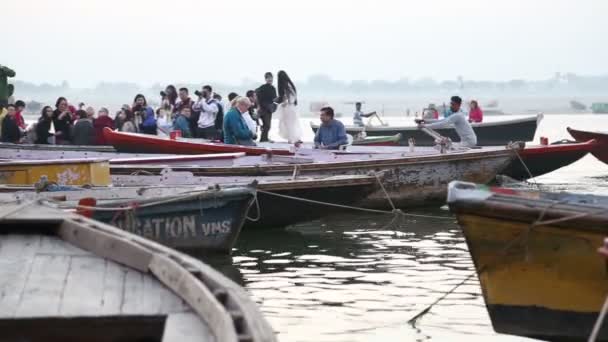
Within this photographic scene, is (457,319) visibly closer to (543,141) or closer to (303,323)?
(303,323)

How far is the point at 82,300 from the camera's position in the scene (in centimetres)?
652

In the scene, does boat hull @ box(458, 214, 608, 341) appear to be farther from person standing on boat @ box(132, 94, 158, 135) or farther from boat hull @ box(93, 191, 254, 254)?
person standing on boat @ box(132, 94, 158, 135)

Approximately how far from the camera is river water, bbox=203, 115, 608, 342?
9812mm

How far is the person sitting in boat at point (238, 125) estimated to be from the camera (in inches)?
730

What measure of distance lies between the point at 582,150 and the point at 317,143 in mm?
4295

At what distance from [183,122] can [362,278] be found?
12.1m

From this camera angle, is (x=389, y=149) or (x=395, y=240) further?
(x=389, y=149)

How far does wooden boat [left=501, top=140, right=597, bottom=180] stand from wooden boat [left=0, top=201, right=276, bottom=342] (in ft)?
40.9

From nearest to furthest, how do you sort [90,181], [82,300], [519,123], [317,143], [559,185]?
[82,300] → [90,181] → [317,143] → [559,185] → [519,123]

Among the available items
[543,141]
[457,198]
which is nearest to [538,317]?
[457,198]

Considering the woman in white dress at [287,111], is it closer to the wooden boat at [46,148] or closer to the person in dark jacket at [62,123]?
the person in dark jacket at [62,123]

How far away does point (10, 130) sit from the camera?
74.0ft

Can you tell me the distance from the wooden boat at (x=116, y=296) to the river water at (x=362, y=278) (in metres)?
2.33

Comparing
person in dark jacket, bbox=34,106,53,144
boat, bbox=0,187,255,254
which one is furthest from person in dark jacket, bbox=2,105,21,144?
boat, bbox=0,187,255,254
